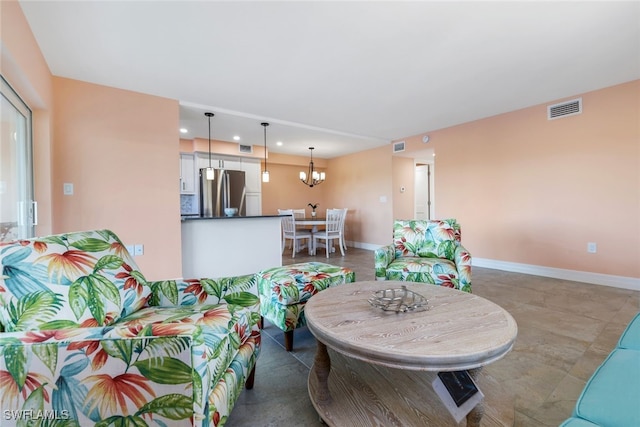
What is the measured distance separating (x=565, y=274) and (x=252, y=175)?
578 centimetres

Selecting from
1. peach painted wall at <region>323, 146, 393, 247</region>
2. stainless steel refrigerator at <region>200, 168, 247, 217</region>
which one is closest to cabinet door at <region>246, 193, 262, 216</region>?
stainless steel refrigerator at <region>200, 168, 247, 217</region>

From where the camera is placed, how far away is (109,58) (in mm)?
2504

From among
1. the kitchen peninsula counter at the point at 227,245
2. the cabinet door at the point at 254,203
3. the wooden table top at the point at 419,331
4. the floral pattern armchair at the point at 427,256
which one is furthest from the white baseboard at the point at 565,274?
the cabinet door at the point at 254,203

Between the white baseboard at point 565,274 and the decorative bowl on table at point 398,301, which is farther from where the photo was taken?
the white baseboard at point 565,274

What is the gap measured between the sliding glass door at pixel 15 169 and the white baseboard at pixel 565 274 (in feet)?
18.4

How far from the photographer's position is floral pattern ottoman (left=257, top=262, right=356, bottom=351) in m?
1.94

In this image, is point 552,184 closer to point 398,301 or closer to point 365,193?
point 365,193

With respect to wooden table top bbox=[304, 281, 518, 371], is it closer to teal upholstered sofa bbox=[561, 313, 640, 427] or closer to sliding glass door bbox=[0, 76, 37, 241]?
teal upholstered sofa bbox=[561, 313, 640, 427]

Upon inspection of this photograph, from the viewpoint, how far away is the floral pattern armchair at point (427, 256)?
2438 millimetres

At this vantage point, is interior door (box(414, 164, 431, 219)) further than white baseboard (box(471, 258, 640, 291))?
Yes

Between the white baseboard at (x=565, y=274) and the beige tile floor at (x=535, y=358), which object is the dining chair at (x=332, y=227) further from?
the beige tile floor at (x=535, y=358)

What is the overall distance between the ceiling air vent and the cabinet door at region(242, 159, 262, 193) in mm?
5320

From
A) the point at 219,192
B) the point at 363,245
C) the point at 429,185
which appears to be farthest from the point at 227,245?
the point at 429,185

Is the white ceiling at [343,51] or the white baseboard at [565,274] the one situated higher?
the white ceiling at [343,51]
